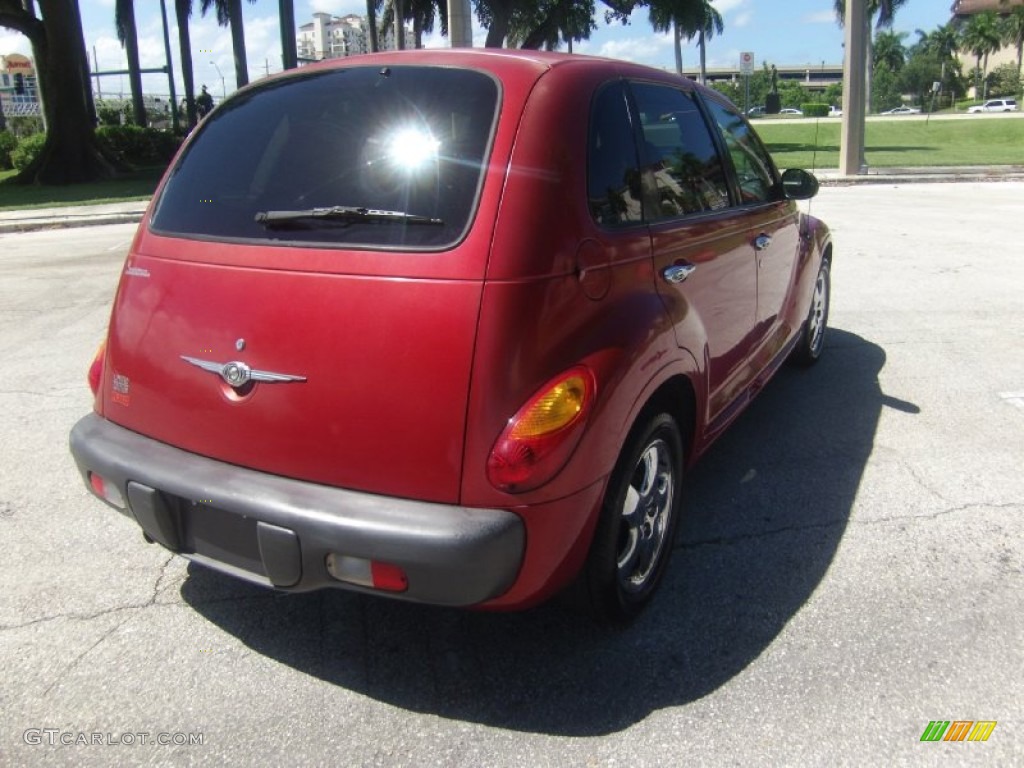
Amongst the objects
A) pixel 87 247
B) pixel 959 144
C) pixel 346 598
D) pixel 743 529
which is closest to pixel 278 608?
pixel 346 598

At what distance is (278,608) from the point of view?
290 centimetres

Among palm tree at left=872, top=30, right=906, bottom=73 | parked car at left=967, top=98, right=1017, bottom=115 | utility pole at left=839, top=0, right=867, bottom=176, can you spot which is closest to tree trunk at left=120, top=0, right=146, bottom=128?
utility pole at left=839, top=0, right=867, bottom=176

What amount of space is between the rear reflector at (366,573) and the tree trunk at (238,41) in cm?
3840

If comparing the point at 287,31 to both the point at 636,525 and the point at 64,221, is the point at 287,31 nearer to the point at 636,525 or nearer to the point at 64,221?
the point at 64,221

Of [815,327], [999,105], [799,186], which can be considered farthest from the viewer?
[999,105]

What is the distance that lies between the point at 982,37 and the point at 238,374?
124 metres

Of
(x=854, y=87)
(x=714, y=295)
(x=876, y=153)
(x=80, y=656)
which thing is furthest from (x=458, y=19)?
(x=876, y=153)

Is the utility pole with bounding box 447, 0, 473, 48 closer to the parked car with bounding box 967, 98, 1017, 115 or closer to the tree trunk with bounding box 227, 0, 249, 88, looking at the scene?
the tree trunk with bounding box 227, 0, 249, 88

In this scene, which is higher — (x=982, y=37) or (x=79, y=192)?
(x=982, y=37)

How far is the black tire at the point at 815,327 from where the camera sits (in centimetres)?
527

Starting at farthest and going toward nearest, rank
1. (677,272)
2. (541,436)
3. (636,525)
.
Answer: (677,272) < (636,525) < (541,436)

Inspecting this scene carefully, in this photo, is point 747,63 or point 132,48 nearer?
point 747,63

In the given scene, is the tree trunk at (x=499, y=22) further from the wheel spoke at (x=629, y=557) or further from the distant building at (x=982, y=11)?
the distant building at (x=982, y=11)

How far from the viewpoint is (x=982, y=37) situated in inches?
4045
